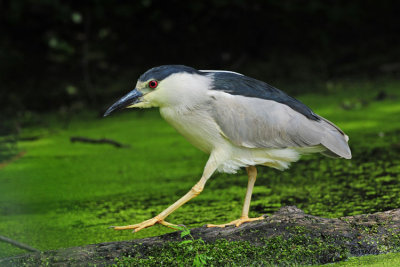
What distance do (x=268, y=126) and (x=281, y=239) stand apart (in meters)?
0.52

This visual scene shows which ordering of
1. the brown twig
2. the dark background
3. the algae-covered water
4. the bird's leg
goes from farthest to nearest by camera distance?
1. the dark background
2. the brown twig
3. the algae-covered water
4. the bird's leg

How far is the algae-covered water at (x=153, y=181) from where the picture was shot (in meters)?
3.08

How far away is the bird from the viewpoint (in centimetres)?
249

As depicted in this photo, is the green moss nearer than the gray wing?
Yes

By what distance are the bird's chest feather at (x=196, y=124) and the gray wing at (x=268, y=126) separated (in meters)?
0.04

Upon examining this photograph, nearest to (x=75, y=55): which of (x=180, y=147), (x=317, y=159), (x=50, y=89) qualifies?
(x=50, y=89)

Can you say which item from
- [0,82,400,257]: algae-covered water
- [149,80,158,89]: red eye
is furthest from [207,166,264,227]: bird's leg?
[149,80,158,89]: red eye

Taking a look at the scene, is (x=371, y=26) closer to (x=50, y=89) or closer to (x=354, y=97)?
(x=354, y=97)

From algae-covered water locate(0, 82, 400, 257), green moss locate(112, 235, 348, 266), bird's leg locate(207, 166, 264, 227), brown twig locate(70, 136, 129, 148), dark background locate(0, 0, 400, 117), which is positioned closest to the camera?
green moss locate(112, 235, 348, 266)

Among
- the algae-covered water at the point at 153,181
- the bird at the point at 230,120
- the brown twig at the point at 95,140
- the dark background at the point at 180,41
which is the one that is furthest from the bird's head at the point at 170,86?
the dark background at the point at 180,41

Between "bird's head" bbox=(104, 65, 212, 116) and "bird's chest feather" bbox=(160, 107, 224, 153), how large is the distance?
0.11 feet

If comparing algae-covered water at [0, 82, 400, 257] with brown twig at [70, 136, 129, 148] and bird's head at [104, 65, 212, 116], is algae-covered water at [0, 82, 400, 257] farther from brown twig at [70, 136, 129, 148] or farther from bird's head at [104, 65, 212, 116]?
bird's head at [104, 65, 212, 116]

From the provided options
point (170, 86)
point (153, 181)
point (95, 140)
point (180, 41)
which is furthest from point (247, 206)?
point (180, 41)

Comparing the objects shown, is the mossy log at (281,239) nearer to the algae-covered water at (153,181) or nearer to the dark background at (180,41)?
the algae-covered water at (153,181)
